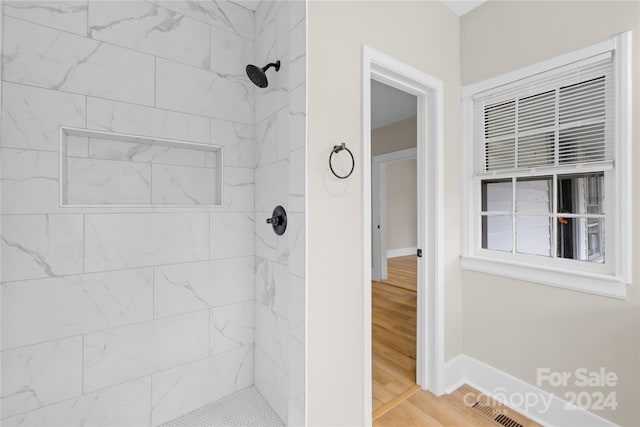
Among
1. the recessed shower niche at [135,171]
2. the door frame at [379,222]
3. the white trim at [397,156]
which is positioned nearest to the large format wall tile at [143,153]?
the recessed shower niche at [135,171]

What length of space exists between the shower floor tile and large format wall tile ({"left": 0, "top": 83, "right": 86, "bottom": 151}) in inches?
67.0

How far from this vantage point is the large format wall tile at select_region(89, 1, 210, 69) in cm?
154

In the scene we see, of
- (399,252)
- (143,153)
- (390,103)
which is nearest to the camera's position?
(143,153)

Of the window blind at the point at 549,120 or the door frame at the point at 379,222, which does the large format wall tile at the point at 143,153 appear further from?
the door frame at the point at 379,222

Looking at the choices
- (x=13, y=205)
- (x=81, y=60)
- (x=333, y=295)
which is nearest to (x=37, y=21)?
(x=81, y=60)

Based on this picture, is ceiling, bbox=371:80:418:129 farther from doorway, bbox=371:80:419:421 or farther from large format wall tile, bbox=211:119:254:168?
large format wall tile, bbox=211:119:254:168

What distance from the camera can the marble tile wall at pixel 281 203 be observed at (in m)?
1.35

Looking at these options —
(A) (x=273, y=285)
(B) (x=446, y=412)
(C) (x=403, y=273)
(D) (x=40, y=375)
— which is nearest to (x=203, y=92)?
(A) (x=273, y=285)

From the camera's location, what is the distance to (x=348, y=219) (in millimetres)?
1440

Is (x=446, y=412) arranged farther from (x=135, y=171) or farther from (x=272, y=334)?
(x=135, y=171)

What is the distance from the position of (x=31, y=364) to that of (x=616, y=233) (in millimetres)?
2981

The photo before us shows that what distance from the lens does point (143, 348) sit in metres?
1.64

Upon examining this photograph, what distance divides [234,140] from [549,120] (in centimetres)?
201

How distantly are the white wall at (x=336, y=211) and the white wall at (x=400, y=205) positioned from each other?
5324 mm
